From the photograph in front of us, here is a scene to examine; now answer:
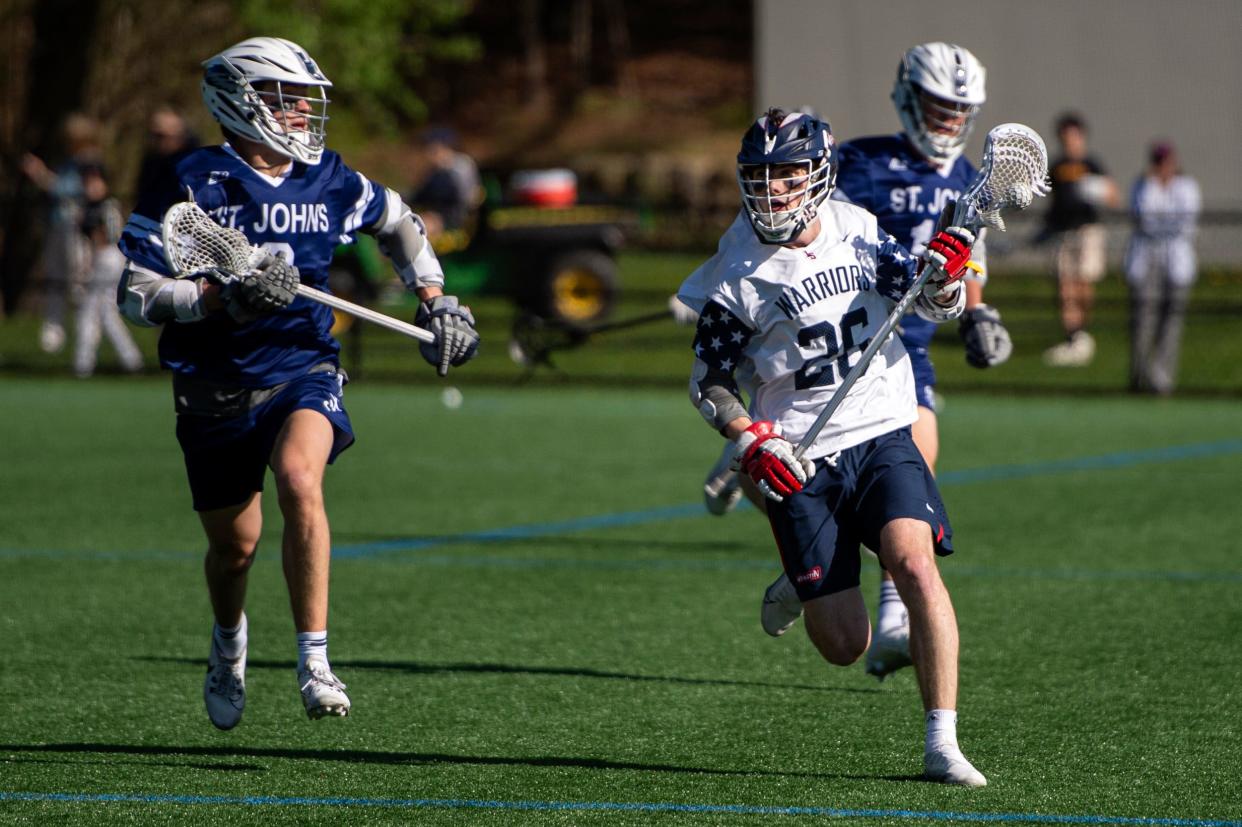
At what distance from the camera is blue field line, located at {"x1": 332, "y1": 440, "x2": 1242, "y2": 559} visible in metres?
8.61

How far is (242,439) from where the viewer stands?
5.27 metres

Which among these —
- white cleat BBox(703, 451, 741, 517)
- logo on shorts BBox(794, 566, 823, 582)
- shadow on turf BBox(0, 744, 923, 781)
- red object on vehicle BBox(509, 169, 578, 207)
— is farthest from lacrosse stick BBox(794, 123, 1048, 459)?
red object on vehicle BBox(509, 169, 578, 207)

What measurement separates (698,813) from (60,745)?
1.94 metres

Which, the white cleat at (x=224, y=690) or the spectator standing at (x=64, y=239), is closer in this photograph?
the white cleat at (x=224, y=690)

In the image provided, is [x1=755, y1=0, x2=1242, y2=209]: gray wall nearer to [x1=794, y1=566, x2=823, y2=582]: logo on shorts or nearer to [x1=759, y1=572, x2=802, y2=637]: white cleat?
[x1=759, y1=572, x2=802, y2=637]: white cleat

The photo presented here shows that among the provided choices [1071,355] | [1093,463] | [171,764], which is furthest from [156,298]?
[1071,355]

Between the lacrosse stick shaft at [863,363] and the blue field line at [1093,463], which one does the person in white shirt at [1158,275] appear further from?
the lacrosse stick shaft at [863,363]

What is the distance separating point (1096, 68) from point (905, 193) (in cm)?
2017

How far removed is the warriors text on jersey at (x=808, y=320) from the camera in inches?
196

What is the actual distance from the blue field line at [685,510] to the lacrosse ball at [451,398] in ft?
16.8

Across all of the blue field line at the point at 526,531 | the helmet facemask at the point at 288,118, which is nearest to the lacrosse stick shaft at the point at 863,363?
the helmet facemask at the point at 288,118

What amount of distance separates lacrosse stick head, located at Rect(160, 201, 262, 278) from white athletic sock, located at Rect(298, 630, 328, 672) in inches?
40.4

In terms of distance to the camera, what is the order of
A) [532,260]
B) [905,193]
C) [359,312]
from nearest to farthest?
[359,312] → [905,193] → [532,260]

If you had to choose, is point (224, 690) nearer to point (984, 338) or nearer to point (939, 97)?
point (984, 338)
